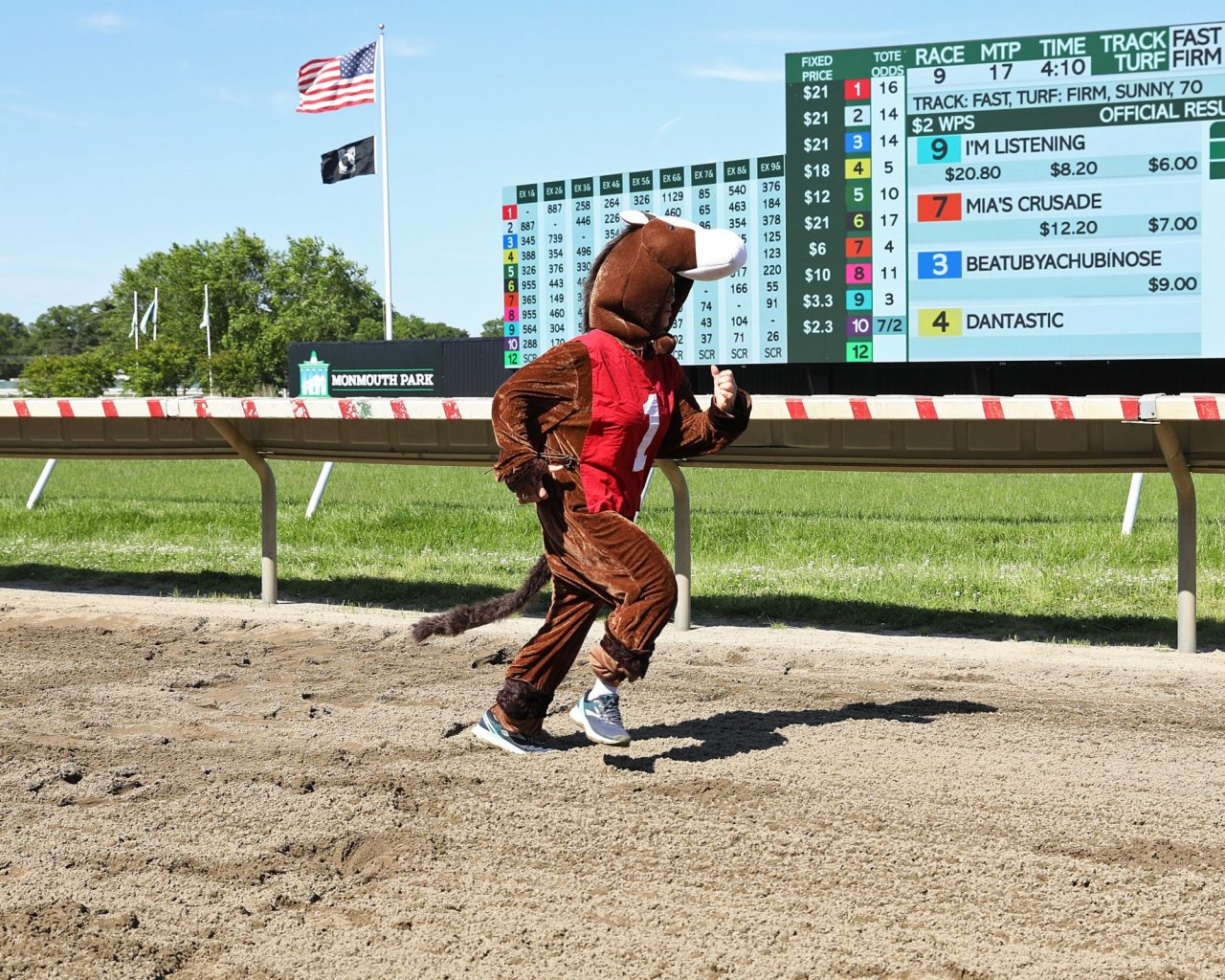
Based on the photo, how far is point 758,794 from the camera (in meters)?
4.17

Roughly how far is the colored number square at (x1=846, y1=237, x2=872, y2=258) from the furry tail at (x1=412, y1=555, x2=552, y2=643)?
11.4 m

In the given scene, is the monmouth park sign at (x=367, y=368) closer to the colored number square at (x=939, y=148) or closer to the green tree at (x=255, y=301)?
the colored number square at (x=939, y=148)

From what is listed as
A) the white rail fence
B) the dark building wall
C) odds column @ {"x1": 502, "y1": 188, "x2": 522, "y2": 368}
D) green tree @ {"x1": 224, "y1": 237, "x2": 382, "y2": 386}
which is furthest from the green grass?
green tree @ {"x1": 224, "y1": 237, "x2": 382, "y2": 386}

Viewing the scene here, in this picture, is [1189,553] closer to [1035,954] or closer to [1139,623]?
[1139,623]

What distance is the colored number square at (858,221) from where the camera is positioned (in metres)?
15.7

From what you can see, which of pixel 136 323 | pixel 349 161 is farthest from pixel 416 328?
pixel 349 161

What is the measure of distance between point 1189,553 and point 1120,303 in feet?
28.7

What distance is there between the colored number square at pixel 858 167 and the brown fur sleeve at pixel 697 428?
36.7 ft

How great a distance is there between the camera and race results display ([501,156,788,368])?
1742 cm

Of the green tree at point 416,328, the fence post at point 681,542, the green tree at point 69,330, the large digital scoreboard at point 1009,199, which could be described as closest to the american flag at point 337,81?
the large digital scoreboard at point 1009,199

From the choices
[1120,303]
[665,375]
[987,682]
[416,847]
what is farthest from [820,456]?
[1120,303]

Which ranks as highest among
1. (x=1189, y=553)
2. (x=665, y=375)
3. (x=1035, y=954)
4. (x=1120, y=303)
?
(x=1120, y=303)

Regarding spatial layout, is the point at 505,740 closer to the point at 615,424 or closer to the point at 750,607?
the point at 615,424

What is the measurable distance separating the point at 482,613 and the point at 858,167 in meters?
11.7
